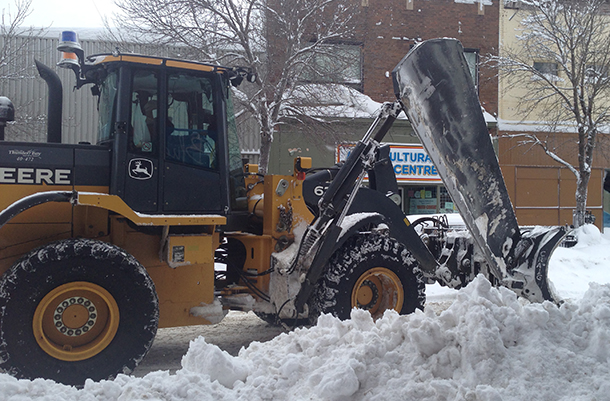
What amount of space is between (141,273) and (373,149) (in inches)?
99.9

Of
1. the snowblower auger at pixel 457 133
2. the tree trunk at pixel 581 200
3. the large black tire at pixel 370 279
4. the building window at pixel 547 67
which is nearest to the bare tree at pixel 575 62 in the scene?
the tree trunk at pixel 581 200

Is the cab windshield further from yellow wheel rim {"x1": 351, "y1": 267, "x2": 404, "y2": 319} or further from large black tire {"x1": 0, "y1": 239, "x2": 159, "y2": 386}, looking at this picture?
yellow wheel rim {"x1": 351, "y1": 267, "x2": 404, "y2": 319}

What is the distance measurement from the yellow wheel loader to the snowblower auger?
0.04ft

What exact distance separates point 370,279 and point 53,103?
11.7 ft

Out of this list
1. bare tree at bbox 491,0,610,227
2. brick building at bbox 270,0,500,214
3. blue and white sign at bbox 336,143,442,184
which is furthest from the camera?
blue and white sign at bbox 336,143,442,184

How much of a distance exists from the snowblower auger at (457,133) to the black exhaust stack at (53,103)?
10.7 feet

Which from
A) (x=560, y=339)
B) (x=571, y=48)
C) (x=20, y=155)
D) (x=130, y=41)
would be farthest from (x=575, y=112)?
(x=20, y=155)

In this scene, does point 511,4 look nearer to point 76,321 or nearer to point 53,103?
point 53,103

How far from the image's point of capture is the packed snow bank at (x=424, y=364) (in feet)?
10.7

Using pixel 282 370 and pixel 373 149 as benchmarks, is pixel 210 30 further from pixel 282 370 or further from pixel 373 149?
pixel 282 370

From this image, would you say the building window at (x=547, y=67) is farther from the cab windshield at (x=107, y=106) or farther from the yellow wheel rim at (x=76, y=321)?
the yellow wheel rim at (x=76, y=321)

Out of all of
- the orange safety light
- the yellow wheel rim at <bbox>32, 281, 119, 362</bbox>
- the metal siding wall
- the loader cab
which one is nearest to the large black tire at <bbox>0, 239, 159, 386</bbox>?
the yellow wheel rim at <bbox>32, 281, 119, 362</bbox>

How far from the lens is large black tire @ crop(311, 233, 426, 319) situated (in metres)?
5.53

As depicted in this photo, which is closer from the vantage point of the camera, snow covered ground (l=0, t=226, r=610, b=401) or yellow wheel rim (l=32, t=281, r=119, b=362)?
snow covered ground (l=0, t=226, r=610, b=401)
